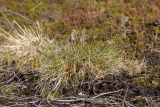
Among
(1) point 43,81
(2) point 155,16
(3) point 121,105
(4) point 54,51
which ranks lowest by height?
(3) point 121,105

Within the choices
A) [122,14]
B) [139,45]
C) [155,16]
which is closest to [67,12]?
[122,14]

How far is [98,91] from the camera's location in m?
5.76

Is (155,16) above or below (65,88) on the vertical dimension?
above

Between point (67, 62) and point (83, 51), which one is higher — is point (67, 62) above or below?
below

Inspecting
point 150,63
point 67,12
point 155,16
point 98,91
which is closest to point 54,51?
point 98,91

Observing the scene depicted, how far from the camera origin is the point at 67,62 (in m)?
6.08

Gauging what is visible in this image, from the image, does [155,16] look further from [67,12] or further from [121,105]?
[121,105]

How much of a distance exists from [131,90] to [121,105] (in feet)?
1.50

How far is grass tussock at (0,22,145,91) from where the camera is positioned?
5941 mm

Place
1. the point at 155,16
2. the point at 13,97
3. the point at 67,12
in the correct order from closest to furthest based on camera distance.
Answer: the point at 13,97 < the point at 155,16 < the point at 67,12

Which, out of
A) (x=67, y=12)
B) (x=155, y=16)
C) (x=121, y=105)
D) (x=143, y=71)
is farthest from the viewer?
(x=67, y=12)

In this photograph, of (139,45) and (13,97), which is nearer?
(13,97)

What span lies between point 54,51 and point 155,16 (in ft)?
9.00

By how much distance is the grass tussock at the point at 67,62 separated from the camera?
5.94 meters
